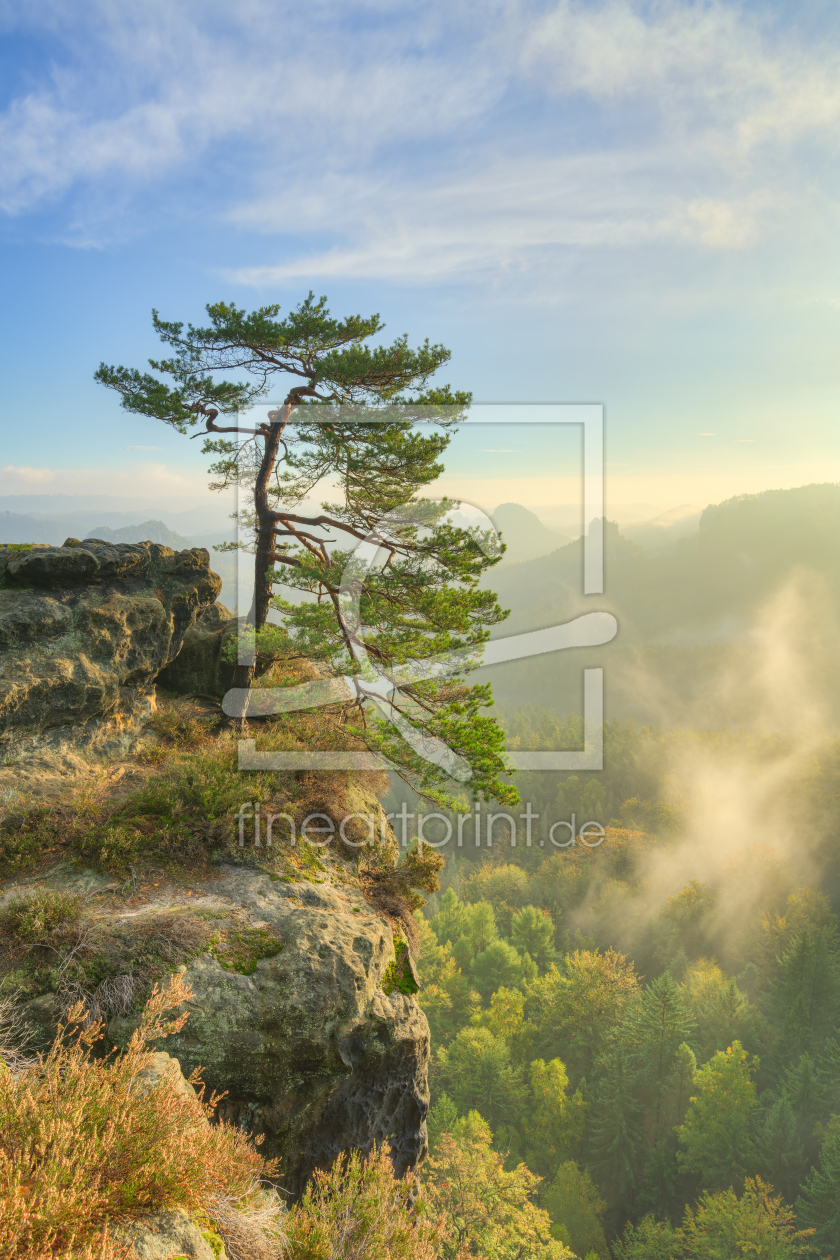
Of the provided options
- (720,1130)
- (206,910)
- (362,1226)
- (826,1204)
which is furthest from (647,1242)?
(206,910)

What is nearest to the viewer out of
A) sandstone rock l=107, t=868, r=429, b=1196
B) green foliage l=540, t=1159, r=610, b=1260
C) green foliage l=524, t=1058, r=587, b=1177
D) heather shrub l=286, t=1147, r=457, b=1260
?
heather shrub l=286, t=1147, r=457, b=1260

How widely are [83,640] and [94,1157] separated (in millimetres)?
9831

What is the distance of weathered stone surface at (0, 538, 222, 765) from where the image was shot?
1055 centimetres

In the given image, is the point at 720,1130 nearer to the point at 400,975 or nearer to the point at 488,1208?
the point at 488,1208

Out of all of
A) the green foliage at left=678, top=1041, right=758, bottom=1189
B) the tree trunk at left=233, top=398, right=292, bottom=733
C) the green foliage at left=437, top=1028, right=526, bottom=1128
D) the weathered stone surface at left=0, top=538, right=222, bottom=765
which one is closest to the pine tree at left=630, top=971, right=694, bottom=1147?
the green foliage at left=678, top=1041, right=758, bottom=1189

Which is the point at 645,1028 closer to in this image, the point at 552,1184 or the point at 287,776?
the point at 552,1184

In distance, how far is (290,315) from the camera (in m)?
10.7

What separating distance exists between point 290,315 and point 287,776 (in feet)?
28.0

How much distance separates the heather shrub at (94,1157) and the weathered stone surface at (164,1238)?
0.07 m

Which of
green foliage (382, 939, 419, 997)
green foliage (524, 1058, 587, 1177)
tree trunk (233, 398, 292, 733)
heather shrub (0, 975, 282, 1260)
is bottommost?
green foliage (524, 1058, 587, 1177)

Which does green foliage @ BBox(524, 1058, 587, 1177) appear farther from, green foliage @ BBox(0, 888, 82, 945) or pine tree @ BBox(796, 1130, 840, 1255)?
green foliage @ BBox(0, 888, 82, 945)

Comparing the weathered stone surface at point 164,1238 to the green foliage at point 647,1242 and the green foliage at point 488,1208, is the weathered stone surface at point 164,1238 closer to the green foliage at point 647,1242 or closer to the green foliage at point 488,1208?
the green foliage at point 488,1208

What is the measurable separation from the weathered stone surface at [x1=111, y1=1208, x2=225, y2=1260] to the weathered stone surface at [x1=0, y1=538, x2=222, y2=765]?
8183mm

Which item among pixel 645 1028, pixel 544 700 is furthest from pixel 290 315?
pixel 544 700
